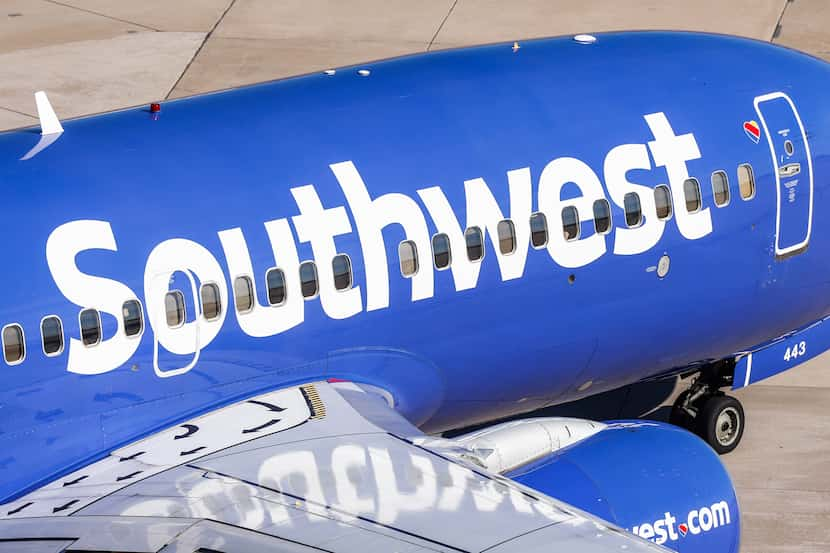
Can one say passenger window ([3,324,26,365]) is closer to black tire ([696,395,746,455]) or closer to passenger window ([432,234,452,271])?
passenger window ([432,234,452,271])

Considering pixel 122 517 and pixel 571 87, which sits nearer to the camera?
pixel 122 517

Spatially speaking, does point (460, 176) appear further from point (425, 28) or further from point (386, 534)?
point (425, 28)

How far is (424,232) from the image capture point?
14.4m

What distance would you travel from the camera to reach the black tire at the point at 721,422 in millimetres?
17484

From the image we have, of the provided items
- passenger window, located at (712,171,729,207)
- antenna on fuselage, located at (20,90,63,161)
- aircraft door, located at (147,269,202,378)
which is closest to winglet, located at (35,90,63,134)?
antenna on fuselage, located at (20,90,63,161)

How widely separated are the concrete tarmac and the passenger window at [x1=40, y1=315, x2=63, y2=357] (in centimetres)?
1284

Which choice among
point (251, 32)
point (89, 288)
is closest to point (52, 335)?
point (89, 288)

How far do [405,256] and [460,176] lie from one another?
0.95 metres

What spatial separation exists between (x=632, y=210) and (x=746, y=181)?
145 centimetres

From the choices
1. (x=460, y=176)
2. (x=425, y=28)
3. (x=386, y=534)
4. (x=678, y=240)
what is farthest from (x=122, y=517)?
(x=425, y=28)

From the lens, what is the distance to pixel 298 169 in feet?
46.4

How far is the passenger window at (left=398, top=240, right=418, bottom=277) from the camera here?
47.0ft

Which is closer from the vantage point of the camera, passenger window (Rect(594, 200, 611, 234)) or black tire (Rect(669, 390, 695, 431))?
passenger window (Rect(594, 200, 611, 234))

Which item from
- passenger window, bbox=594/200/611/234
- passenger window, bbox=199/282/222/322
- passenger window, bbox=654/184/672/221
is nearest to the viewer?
passenger window, bbox=199/282/222/322
